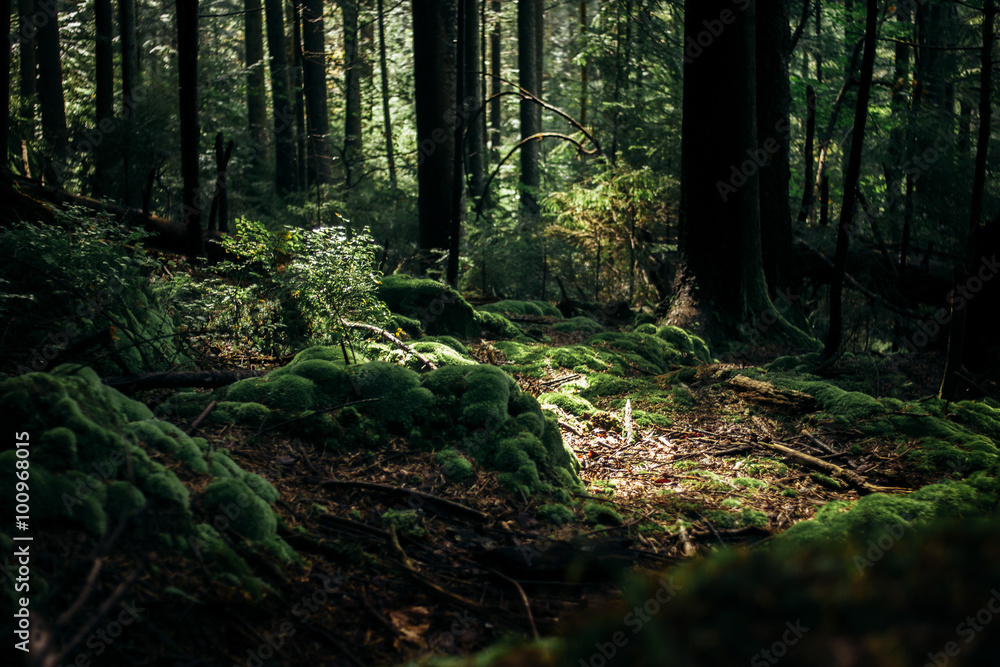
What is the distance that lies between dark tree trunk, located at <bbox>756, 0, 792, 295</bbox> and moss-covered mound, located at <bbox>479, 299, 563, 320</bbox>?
12.2ft

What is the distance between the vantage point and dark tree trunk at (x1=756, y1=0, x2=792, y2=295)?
411 inches

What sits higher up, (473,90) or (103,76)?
(473,90)

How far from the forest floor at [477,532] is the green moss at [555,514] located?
4 cm

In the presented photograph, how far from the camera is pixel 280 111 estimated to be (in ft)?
66.6

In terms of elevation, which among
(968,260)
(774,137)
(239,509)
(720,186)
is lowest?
(239,509)

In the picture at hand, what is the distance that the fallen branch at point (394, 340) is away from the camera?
524 centimetres

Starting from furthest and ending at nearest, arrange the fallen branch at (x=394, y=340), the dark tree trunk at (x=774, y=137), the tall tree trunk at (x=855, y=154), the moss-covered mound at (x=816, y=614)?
the dark tree trunk at (x=774, y=137) → the tall tree trunk at (x=855, y=154) → the fallen branch at (x=394, y=340) → the moss-covered mound at (x=816, y=614)

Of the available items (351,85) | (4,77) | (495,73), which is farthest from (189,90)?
(495,73)

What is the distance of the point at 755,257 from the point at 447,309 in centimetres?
478

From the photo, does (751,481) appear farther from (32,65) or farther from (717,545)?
(32,65)

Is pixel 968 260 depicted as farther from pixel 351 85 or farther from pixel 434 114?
pixel 351 85

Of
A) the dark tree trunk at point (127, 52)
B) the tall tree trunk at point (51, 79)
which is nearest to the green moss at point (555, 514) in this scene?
the dark tree trunk at point (127, 52)

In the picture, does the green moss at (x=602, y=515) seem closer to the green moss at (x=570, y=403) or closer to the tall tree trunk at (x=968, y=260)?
the green moss at (x=570, y=403)

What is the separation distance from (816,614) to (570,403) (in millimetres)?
5258
